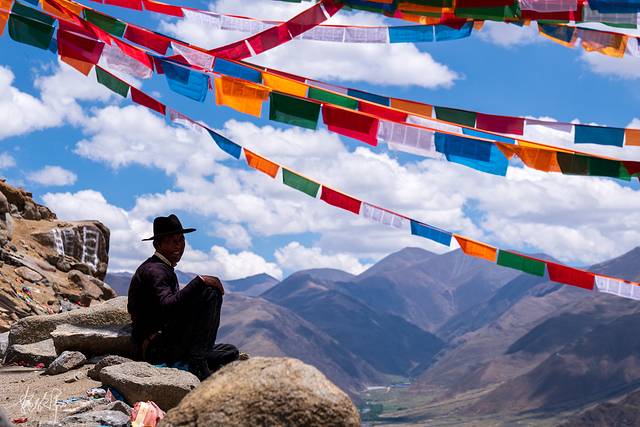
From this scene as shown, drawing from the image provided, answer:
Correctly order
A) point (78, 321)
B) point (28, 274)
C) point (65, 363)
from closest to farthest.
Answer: point (65, 363) → point (78, 321) → point (28, 274)

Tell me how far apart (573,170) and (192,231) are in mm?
4624

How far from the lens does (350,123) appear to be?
8.87 metres

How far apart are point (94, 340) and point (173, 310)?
3.06m

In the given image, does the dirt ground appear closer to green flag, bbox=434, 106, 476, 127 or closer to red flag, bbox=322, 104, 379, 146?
red flag, bbox=322, 104, 379, 146

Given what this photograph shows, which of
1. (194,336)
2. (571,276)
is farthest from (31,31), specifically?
(571,276)

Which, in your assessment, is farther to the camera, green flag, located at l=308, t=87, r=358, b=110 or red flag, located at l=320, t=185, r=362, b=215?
red flag, located at l=320, t=185, r=362, b=215

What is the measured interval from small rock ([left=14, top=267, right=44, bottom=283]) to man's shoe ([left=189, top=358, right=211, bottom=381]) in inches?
534

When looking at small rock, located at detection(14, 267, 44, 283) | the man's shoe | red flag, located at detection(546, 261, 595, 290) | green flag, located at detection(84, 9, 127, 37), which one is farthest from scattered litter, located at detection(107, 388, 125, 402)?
small rock, located at detection(14, 267, 44, 283)

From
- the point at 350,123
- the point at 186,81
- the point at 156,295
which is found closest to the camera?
the point at 156,295

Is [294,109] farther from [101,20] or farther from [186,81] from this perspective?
[101,20]

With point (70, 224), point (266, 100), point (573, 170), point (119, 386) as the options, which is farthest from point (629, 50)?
point (70, 224)

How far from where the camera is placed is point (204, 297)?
8.48 meters

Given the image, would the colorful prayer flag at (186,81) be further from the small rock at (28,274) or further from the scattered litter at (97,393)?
the small rock at (28,274)

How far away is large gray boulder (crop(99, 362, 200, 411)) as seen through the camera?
28.0 feet
